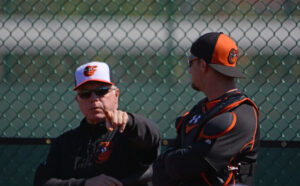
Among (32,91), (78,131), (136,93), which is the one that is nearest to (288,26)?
(136,93)

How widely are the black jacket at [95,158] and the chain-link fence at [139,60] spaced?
980 millimetres

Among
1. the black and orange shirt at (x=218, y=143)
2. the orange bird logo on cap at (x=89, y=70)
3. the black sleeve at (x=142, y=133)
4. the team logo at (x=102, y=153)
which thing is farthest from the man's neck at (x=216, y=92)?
the orange bird logo on cap at (x=89, y=70)

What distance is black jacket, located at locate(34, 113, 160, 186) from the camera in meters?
3.02

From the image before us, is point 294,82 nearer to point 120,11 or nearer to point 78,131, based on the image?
point 120,11

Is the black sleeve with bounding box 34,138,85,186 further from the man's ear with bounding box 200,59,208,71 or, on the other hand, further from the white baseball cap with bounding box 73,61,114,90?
the man's ear with bounding box 200,59,208,71

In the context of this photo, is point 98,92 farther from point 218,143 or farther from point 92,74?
point 218,143

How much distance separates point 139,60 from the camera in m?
4.12

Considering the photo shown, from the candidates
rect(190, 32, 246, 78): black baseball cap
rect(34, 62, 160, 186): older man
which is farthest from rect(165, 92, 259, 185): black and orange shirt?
rect(34, 62, 160, 186): older man

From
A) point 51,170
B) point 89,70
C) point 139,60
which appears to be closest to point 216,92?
point 89,70

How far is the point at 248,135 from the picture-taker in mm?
2238

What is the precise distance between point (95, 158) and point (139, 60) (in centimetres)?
130

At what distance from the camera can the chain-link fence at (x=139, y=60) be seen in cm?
401

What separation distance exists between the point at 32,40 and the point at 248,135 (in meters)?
2.61

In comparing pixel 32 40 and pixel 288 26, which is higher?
pixel 32 40
